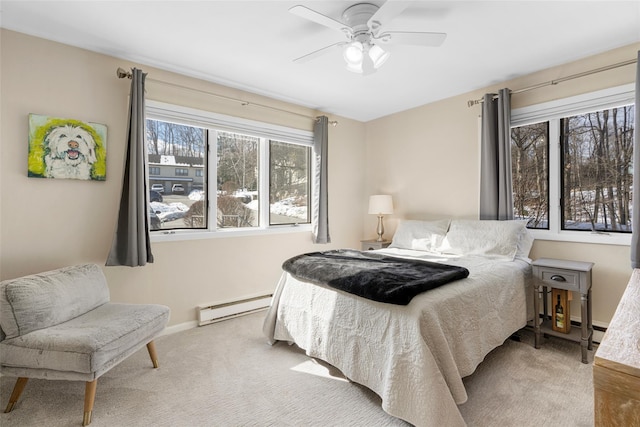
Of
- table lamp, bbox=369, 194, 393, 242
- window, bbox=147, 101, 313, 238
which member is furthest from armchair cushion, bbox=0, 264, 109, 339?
table lamp, bbox=369, 194, 393, 242

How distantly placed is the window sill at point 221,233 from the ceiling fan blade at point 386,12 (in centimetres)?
237

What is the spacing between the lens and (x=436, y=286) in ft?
6.35

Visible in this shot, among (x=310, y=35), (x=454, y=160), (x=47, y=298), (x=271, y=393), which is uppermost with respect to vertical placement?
(x=310, y=35)

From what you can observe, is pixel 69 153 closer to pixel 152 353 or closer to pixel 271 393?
pixel 152 353

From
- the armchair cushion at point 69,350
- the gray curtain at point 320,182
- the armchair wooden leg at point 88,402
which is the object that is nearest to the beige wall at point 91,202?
the gray curtain at point 320,182

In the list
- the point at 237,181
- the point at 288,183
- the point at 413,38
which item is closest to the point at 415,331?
the point at 413,38

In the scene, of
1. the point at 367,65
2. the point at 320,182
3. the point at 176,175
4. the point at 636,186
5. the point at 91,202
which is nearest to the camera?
the point at 367,65

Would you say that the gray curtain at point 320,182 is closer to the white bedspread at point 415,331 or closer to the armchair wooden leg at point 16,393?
the white bedspread at point 415,331

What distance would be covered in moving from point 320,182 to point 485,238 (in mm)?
1998

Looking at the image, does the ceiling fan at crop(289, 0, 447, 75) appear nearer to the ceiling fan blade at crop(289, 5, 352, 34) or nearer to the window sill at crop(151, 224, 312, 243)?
the ceiling fan blade at crop(289, 5, 352, 34)

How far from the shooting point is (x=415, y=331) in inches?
65.3

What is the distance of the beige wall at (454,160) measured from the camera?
2633 mm

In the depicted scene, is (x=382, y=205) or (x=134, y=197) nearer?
(x=134, y=197)

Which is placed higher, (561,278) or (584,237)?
(584,237)
